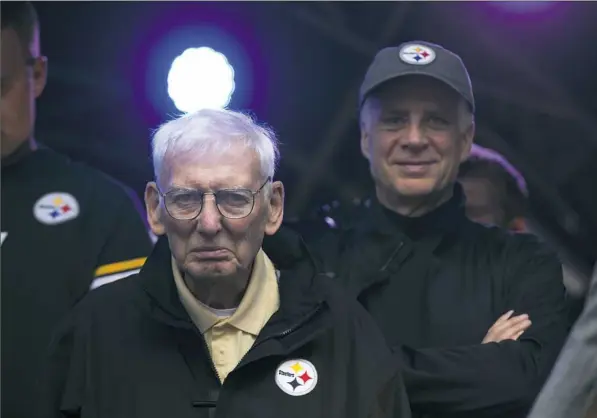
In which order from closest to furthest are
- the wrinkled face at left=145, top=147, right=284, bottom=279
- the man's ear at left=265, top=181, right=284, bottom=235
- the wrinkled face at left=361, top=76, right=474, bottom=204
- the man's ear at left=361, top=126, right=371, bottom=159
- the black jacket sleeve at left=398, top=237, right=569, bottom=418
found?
the wrinkled face at left=145, top=147, right=284, bottom=279 < the man's ear at left=265, top=181, right=284, bottom=235 < the black jacket sleeve at left=398, top=237, right=569, bottom=418 < the wrinkled face at left=361, top=76, right=474, bottom=204 < the man's ear at left=361, top=126, right=371, bottom=159

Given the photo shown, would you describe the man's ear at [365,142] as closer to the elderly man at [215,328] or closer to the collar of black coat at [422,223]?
the collar of black coat at [422,223]

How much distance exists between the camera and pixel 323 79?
9.32 ft

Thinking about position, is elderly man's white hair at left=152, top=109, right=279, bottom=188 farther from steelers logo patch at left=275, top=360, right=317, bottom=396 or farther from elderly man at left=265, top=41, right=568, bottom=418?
elderly man at left=265, top=41, right=568, bottom=418

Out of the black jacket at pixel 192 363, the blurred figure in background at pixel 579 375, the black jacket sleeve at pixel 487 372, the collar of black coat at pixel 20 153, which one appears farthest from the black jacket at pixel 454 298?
the collar of black coat at pixel 20 153

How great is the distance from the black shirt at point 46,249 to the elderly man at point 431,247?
60cm

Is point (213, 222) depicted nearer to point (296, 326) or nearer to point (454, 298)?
point (296, 326)

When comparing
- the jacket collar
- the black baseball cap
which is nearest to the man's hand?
the jacket collar

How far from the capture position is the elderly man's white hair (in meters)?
1.90

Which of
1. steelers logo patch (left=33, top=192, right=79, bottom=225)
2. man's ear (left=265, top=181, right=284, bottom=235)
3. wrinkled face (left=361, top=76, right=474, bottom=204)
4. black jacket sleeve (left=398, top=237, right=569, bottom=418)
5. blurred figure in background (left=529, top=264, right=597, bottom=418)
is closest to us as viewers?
blurred figure in background (left=529, top=264, right=597, bottom=418)

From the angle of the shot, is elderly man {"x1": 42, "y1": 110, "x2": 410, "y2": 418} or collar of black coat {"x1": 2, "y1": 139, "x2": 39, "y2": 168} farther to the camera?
collar of black coat {"x1": 2, "y1": 139, "x2": 39, "y2": 168}

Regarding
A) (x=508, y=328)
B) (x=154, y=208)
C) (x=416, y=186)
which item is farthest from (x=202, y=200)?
(x=508, y=328)

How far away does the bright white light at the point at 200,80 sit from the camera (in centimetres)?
272

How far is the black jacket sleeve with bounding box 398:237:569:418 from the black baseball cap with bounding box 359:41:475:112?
0.63 meters

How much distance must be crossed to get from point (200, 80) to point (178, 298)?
3.19ft
